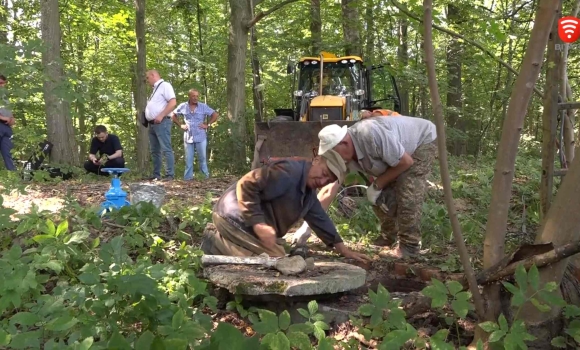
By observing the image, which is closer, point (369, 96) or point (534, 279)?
point (534, 279)

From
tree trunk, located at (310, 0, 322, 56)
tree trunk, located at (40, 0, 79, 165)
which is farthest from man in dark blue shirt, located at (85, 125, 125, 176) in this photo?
tree trunk, located at (310, 0, 322, 56)

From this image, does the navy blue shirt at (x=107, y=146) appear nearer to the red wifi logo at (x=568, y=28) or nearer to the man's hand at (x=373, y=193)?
the man's hand at (x=373, y=193)

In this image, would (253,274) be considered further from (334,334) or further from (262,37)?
(262,37)

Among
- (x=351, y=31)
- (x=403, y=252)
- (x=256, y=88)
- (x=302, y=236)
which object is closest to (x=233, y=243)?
(x=302, y=236)

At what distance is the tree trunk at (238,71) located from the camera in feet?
32.2

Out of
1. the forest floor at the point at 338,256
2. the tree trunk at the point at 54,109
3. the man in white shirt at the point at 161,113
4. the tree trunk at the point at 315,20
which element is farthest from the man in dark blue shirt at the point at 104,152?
the tree trunk at the point at 315,20

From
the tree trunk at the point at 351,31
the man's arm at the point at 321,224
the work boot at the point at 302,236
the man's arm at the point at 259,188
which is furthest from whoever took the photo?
the tree trunk at the point at 351,31

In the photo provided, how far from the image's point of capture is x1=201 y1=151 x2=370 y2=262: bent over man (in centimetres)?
336

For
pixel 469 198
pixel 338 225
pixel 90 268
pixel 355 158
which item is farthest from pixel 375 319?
pixel 469 198

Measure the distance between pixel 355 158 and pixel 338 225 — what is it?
1.32 metres

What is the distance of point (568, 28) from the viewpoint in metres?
3.08

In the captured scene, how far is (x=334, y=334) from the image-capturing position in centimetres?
271

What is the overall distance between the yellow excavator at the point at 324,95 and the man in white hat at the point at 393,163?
2.98m

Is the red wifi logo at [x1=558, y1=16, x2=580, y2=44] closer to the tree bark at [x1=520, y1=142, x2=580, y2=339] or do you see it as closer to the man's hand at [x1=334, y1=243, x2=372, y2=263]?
the tree bark at [x1=520, y1=142, x2=580, y2=339]
